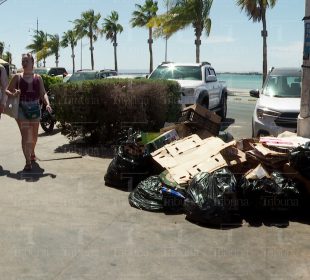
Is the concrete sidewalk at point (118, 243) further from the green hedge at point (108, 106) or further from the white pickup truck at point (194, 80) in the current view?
the white pickup truck at point (194, 80)

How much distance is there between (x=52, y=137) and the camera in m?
10.9

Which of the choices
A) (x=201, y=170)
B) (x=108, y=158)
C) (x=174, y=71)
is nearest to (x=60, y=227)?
(x=201, y=170)

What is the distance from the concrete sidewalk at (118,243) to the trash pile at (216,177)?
20 cm

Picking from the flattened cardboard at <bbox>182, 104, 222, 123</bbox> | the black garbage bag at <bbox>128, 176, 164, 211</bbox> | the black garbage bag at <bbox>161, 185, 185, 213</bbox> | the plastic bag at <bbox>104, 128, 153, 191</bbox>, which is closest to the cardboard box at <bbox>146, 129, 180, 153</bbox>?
the plastic bag at <bbox>104, 128, 153, 191</bbox>

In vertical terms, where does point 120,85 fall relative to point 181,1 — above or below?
below

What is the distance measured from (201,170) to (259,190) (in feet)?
2.72

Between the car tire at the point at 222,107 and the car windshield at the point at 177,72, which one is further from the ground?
the car windshield at the point at 177,72

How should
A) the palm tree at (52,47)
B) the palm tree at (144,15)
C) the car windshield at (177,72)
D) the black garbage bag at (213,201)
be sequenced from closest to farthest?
1. the black garbage bag at (213,201)
2. the car windshield at (177,72)
3. the palm tree at (144,15)
4. the palm tree at (52,47)

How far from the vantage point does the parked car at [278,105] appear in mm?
7801

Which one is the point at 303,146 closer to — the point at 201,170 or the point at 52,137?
the point at 201,170

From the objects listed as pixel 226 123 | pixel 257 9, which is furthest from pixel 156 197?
pixel 257 9

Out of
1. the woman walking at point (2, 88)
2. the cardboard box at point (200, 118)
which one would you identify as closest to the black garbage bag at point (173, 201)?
the cardboard box at point (200, 118)

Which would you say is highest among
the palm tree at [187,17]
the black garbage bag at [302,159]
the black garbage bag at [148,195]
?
the palm tree at [187,17]

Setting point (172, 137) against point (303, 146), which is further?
point (172, 137)
